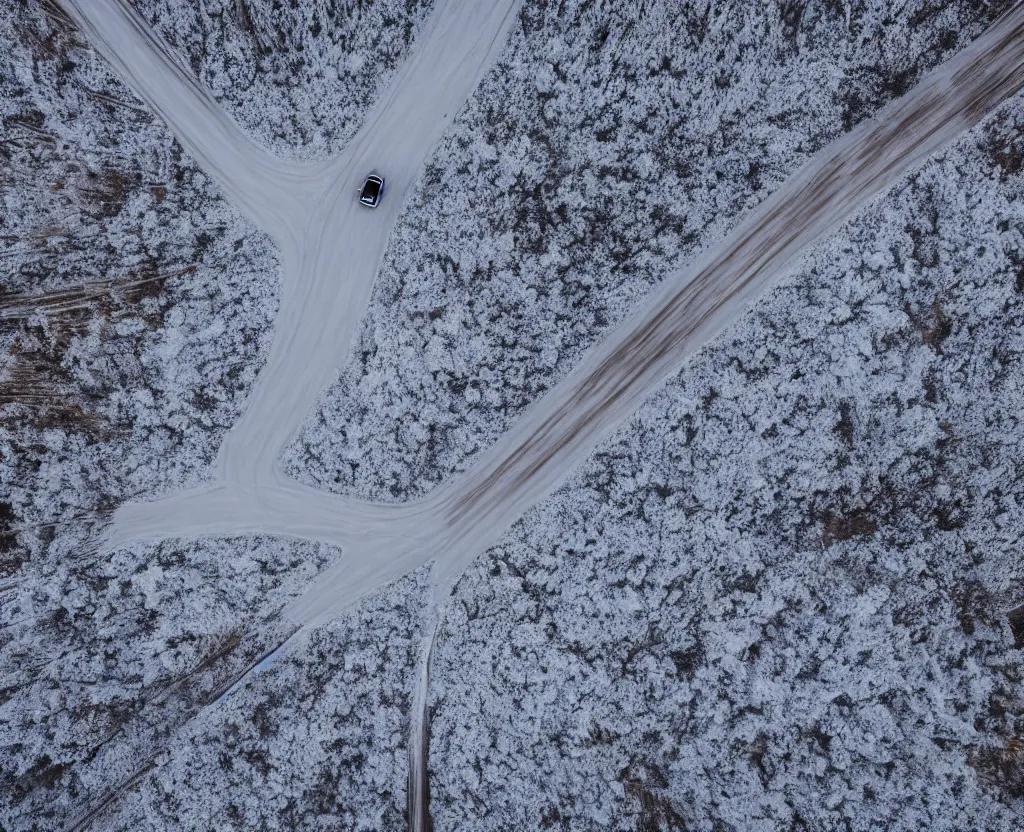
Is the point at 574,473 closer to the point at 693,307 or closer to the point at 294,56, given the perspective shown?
the point at 693,307

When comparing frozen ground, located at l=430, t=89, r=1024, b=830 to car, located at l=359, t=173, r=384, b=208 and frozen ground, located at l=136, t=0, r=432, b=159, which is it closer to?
car, located at l=359, t=173, r=384, b=208

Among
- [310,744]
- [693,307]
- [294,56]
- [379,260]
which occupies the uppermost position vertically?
[294,56]

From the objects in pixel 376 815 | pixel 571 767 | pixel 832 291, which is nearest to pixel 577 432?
pixel 832 291

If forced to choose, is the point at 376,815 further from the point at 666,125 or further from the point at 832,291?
the point at 666,125

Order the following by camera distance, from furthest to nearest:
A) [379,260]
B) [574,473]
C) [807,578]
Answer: [379,260]
[574,473]
[807,578]

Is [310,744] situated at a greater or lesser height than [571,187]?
lesser

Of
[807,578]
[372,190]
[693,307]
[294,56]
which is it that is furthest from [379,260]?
[807,578]

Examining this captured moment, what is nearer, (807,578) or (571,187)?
(807,578)

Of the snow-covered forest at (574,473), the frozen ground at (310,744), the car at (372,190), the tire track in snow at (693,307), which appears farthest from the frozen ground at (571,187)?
the frozen ground at (310,744)

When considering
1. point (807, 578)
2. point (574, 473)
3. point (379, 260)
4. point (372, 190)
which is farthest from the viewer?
point (379, 260)

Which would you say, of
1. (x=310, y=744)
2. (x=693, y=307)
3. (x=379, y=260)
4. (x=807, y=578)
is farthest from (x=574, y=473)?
(x=310, y=744)
